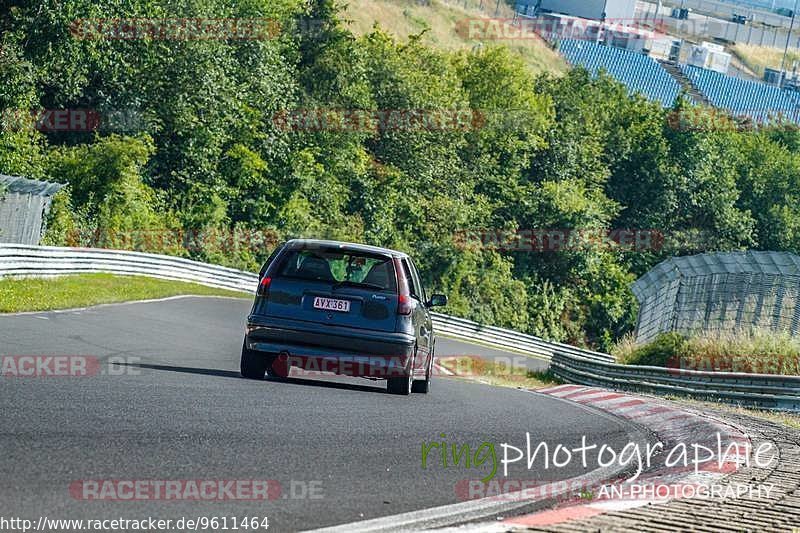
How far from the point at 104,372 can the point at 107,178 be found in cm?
3832

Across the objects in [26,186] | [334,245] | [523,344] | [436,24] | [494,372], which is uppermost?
[436,24]

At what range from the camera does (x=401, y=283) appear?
13109 millimetres

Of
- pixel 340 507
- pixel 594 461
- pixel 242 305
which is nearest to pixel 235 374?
pixel 594 461

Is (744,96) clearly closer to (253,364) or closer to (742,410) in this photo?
(742,410)

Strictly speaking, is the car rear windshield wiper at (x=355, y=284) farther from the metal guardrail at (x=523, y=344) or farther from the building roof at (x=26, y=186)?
the building roof at (x=26, y=186)

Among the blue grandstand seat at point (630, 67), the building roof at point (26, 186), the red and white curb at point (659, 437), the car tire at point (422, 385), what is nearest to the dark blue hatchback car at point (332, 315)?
the car tire at point (422, 385)

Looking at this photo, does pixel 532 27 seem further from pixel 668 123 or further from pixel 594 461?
pixel 594 461

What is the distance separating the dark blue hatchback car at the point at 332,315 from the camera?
12.7 m

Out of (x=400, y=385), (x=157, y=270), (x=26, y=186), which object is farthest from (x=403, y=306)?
(x=157, y=270)

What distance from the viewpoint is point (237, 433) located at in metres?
8.65

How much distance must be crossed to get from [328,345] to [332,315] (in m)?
0.31

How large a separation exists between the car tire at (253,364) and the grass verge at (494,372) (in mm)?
12069

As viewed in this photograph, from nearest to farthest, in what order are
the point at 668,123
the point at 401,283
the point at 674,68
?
the point at 401,283 → the point at 668,123 → the point at 674,68

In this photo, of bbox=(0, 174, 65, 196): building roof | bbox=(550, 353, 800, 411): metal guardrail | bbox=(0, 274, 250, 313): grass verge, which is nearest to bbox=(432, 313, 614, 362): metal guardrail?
bbox=(0, 274, 250, 313): grass verge
